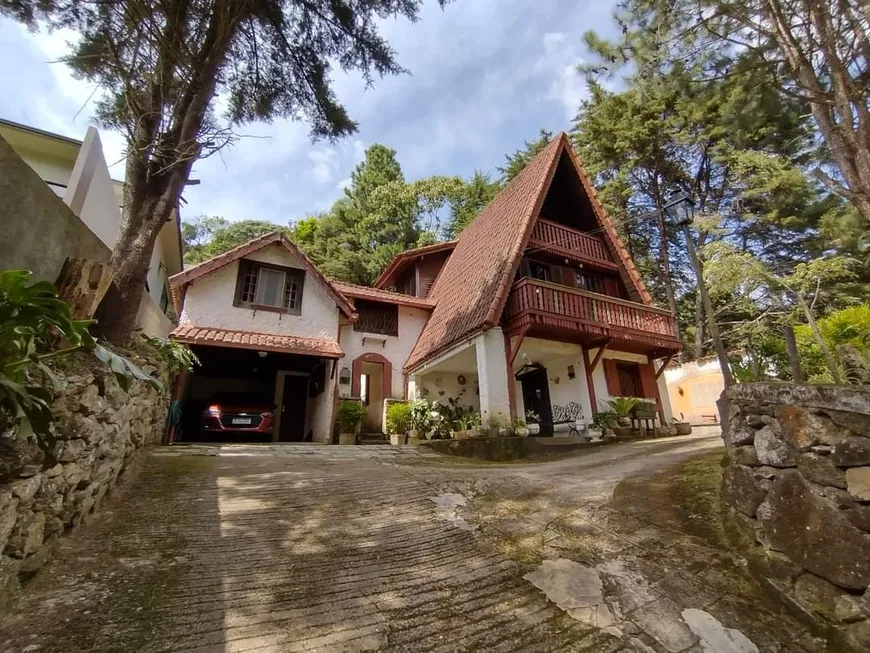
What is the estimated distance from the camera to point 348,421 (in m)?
10.7

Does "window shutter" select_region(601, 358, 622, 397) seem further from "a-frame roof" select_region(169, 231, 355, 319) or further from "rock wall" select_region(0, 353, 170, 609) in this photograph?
"rock wall" select_region(0, 353, 170, 609)

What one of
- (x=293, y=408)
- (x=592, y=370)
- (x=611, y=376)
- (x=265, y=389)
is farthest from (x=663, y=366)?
(x=265, y=389)

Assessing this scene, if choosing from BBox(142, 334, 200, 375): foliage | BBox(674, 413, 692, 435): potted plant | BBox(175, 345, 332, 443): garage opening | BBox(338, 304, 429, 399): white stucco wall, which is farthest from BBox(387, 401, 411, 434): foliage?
BBox(674, 413, 692, 435): potted plant

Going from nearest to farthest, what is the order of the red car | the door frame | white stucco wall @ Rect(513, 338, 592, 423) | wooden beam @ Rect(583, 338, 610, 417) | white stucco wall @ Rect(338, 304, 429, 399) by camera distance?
the red car, wooden beam @ Rect(583, 338, 610, 417), white stucco wall @ Rect(513, 338, 592, 423), the door frame, white stucco wall @ Rect(338, 304, 429, 399)

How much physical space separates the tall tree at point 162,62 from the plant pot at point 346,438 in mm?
6382

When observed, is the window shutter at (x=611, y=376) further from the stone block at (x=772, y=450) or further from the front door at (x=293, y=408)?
the front door at (x=293, y=408)

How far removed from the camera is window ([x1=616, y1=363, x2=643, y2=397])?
1207cm

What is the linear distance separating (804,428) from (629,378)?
10.5 m

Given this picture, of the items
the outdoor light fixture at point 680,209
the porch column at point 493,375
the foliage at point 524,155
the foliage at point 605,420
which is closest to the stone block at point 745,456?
the outdoor light fixture at point 680,209

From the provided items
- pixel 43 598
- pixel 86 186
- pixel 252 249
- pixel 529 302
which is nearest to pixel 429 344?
pixel 529 302

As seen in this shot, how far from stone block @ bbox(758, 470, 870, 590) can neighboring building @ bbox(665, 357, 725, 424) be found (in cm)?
1368

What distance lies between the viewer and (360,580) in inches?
104

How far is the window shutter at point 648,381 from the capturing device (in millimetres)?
12203

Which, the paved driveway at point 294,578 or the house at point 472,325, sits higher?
the house at point 472,325
